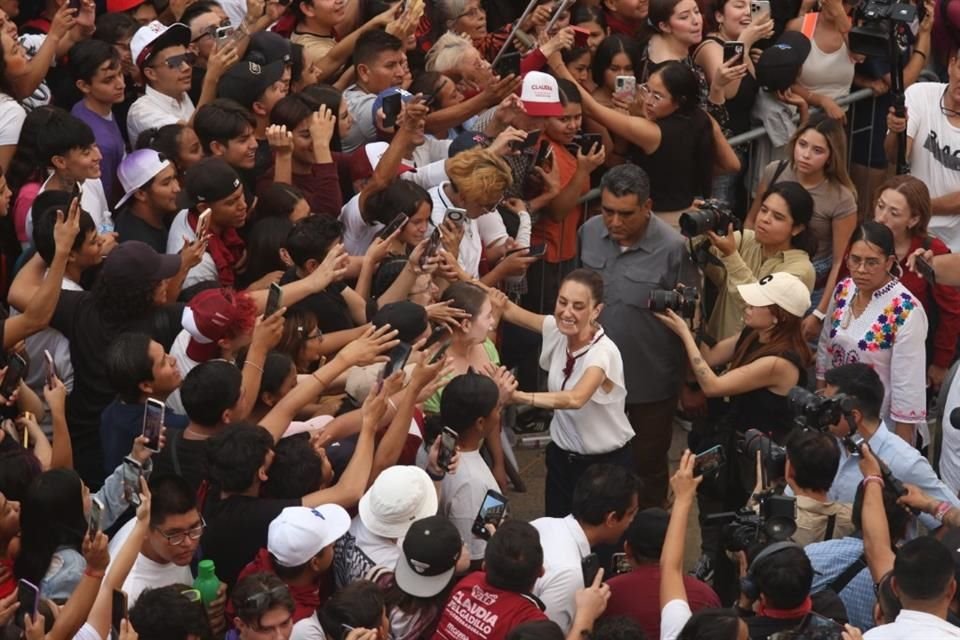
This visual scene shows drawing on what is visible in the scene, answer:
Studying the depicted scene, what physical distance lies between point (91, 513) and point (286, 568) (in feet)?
2.24

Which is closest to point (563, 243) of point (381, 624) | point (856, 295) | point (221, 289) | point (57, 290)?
point (856, 295)


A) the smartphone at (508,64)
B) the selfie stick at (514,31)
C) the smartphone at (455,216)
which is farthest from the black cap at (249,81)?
the smartphone at (508,64)

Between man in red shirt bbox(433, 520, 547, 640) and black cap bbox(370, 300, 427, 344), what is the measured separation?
1.37 metres

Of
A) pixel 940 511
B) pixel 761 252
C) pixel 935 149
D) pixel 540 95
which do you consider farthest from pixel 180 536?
pixel 935 149

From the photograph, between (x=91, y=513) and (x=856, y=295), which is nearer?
(x=91, y=513)

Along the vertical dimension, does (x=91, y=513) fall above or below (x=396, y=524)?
above

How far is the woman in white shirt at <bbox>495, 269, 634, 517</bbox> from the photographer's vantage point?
23.5 feet

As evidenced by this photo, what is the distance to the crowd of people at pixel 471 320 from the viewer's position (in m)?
5.62

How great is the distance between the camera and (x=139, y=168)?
7.36 metres

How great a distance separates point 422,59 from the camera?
9.77m

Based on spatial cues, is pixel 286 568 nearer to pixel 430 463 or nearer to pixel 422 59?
pixel 430 463

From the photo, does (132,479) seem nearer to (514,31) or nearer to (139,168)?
(139,168)

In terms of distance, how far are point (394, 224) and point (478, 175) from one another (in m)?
0.49

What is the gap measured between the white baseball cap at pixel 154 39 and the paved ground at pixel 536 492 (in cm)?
275
